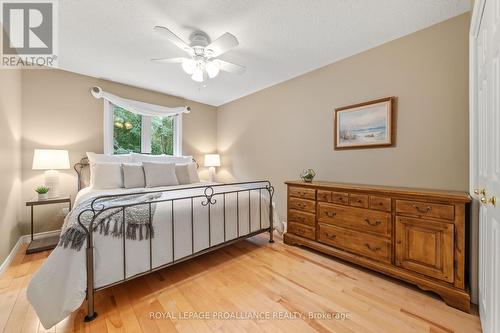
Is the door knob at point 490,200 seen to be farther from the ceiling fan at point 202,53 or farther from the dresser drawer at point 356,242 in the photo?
the ceiling fan at point 202,53

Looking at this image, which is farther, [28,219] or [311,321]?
[28,219]

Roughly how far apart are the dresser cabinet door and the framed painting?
871 millimetres

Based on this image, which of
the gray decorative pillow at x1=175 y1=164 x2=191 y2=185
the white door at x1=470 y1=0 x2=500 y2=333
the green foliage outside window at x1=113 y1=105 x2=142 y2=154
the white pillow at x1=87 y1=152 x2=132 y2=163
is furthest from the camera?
the green foliage outside window at x1=113 y1=105 x2=142 y2=154

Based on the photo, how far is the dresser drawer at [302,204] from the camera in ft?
7.90

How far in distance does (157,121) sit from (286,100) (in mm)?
2400

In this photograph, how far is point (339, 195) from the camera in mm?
2166

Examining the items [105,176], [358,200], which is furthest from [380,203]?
Result: [105,176]

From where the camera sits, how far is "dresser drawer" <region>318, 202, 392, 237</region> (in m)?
1.88

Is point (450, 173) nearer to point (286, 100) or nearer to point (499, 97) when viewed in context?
point (499, 97)

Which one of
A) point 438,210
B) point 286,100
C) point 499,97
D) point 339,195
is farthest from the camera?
point 286,100

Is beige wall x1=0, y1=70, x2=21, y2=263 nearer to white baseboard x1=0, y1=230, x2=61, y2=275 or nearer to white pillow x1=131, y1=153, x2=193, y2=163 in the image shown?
white baseboard x1=0, y1=230, x2=61, y2=275

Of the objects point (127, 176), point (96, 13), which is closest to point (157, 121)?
point (127, 176)

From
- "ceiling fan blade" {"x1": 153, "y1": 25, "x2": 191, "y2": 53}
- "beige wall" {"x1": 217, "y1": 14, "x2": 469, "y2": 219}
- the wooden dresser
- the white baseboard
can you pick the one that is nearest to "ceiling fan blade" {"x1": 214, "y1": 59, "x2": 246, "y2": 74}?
"ceiling fan blade" {"x1": 153, "y1": 25, "x2": 191, "y2": 53}

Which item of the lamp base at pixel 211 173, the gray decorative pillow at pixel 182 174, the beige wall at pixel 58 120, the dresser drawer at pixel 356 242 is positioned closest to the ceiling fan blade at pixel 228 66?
the gray decorative pillow at pixel 182 174
